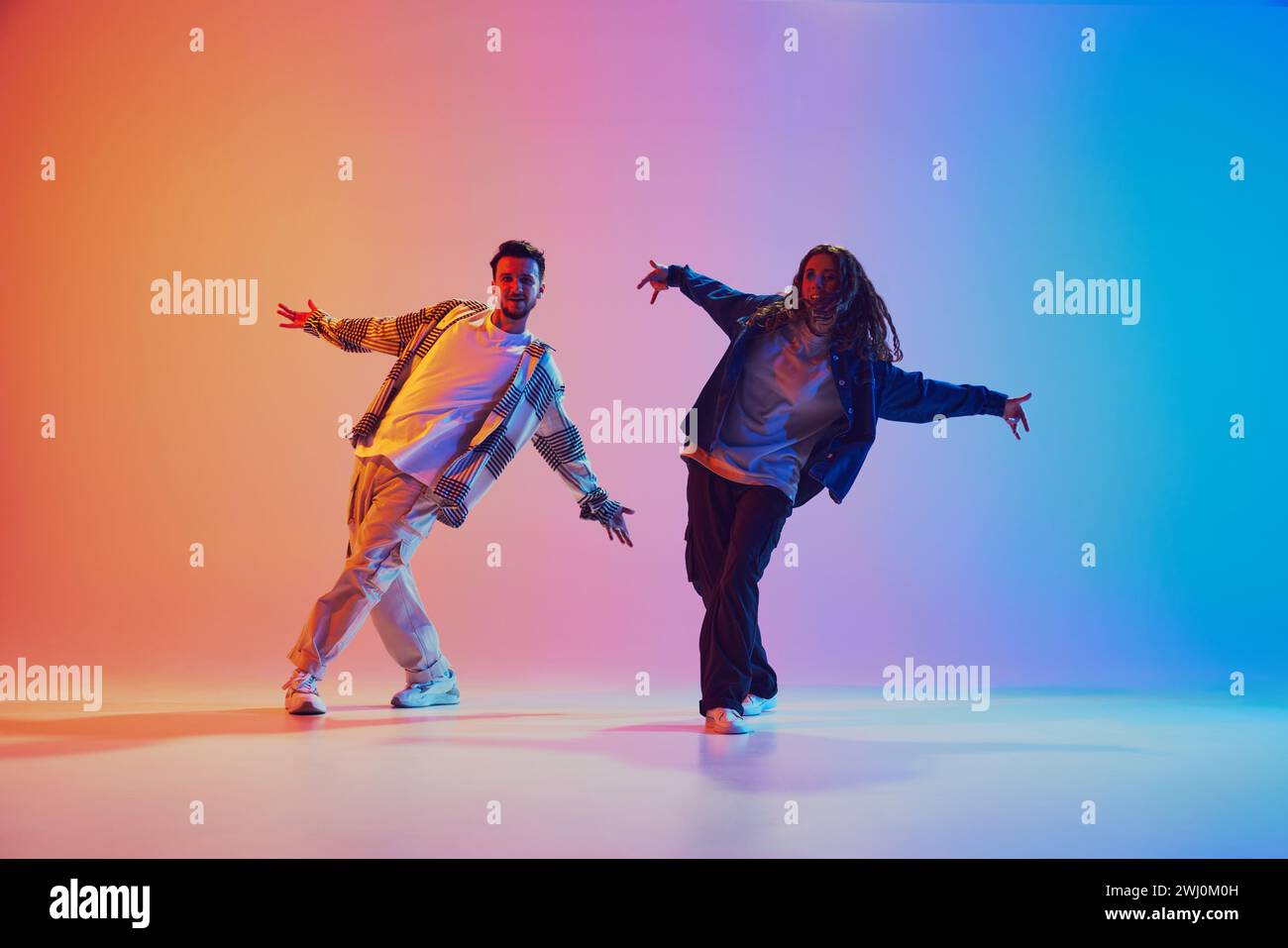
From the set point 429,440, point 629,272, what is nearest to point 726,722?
point 429,440

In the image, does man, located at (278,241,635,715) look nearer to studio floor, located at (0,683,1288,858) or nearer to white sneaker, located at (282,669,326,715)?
white sneaker, located at (282,669,326,715)

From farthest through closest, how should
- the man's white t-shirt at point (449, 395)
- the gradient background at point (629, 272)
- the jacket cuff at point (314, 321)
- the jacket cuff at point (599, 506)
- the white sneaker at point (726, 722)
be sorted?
the gradient background at point (629, 272), the jacket cuff at point (314, 321), the jacket cuff at point (599, 506), the man's white t-shirt at point (449, 395), the white sneaker at point (726, 722)

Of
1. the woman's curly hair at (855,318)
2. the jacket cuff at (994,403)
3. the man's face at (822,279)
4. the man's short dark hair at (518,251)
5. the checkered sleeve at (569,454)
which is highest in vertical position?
the man's short dark hair at (518,251)

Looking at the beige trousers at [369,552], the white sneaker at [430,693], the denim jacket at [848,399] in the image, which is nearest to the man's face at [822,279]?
the denim jacket at [848,399]

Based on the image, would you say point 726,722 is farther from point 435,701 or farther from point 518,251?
point 518,251

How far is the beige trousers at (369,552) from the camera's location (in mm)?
4418

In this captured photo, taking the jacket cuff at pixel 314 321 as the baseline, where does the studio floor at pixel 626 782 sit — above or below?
below

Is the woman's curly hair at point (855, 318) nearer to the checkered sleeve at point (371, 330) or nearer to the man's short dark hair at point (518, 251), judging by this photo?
the man's short dark hair at point (518, 251)

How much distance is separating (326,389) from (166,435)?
887 mm

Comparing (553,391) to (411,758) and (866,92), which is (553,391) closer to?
(411,758)

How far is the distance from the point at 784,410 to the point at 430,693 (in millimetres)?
1810

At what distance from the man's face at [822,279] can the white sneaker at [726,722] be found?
58.2 inches

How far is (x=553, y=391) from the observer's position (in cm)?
470

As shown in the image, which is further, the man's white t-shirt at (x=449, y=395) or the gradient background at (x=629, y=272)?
the gradient background at (x=629, y=272)
